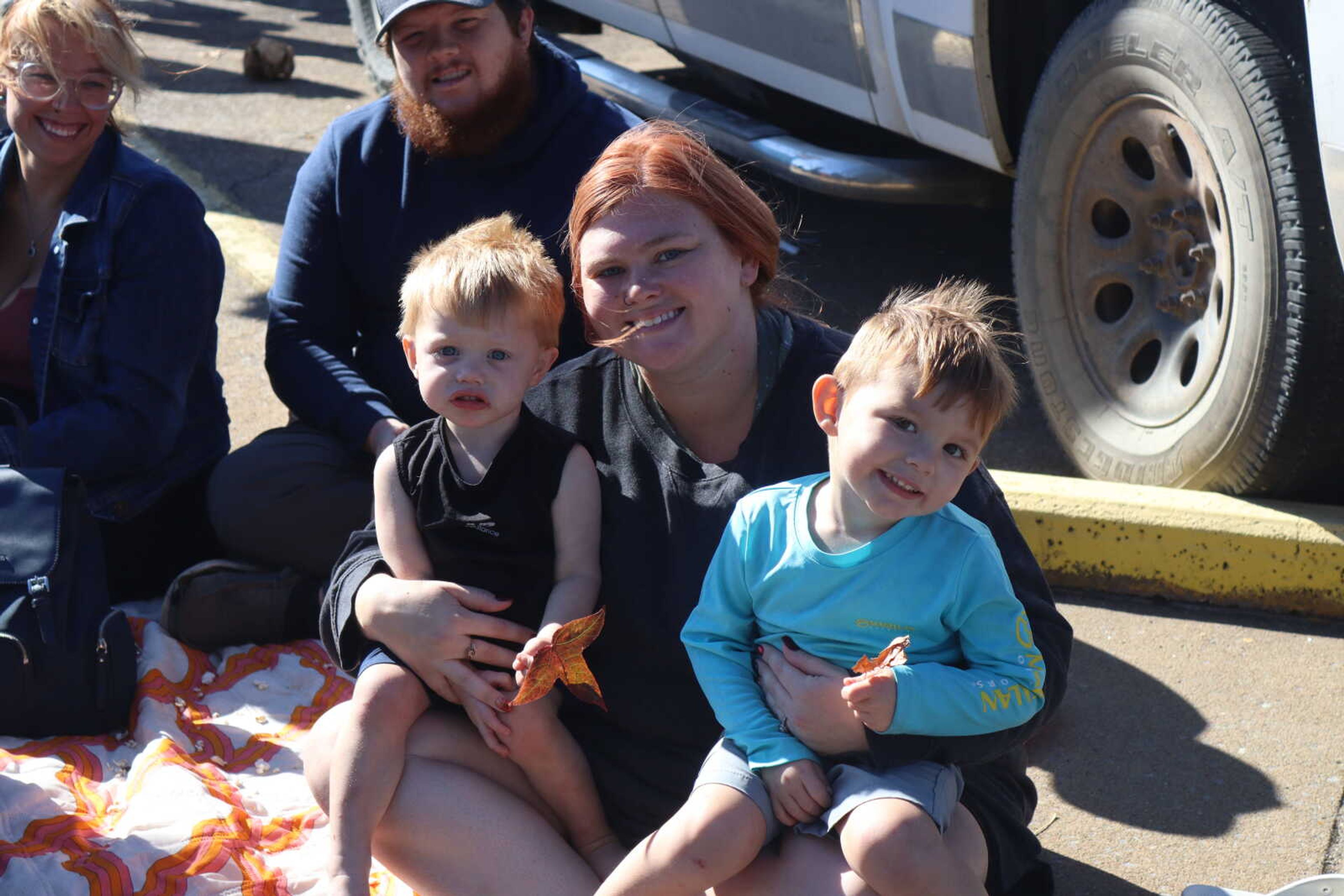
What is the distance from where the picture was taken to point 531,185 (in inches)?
134

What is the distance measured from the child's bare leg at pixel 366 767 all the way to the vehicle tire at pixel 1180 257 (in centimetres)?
196

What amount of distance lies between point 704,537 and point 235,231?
13.8 ft

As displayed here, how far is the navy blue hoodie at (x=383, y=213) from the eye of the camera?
3416 mm

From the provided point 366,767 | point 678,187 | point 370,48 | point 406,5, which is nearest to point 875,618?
point 678,187

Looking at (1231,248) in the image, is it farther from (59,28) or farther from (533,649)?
(59,28)

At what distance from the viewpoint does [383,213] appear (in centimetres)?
345

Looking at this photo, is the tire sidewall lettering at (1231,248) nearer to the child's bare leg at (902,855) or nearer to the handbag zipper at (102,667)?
the child's bare leg at (902,855)

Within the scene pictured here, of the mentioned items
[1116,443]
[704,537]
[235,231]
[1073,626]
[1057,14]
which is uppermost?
[1057,14]

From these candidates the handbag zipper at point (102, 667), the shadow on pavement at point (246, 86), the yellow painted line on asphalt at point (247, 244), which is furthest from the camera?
the shadow on pavement at point (246, 86)

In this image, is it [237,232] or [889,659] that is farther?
[237,232]

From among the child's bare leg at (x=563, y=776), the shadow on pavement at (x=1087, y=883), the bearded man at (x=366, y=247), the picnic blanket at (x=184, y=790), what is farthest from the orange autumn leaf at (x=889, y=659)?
the bearded man at (x=366, y=247)

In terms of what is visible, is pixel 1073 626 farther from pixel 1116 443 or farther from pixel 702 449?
pixel 702 449

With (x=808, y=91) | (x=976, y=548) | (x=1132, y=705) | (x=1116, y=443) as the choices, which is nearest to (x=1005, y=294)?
(x=808, y=91)

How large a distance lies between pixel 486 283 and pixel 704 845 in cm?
91
